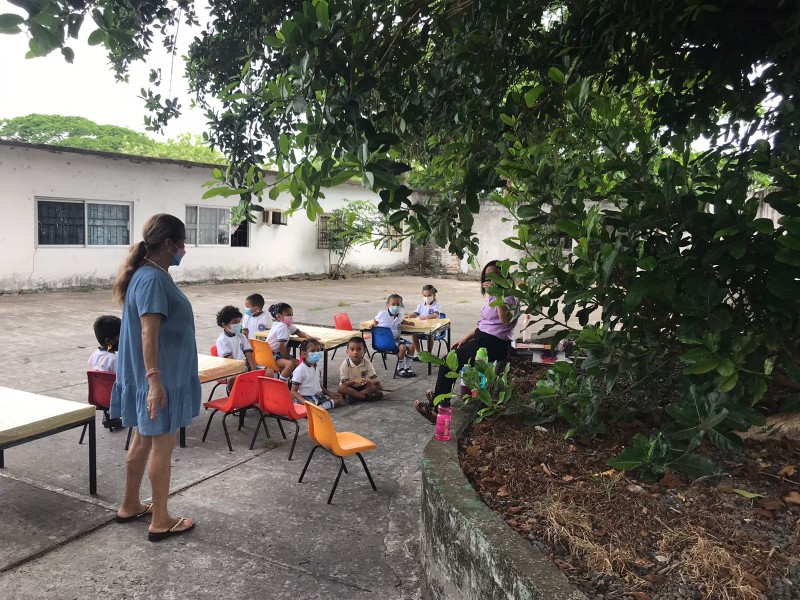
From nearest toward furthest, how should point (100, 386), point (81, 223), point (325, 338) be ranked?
point (100, 386)
point (325, 338)
point (81, 223)

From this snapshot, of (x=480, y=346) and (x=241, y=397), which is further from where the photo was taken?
(x=480, y=346)

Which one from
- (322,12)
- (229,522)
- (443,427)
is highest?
(322,12)

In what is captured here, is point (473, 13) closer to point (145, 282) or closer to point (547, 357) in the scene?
point (145, 282)

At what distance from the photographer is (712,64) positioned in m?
3.60

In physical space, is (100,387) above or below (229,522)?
above

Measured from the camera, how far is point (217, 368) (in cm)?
504

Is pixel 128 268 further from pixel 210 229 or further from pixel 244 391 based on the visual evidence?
pixel 210 229

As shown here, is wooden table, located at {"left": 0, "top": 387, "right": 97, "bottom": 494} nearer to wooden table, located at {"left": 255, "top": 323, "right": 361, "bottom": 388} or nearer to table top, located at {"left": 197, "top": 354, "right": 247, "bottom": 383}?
table top, located at {"left": 197, "top": 354, "right": 247, "bottom": 383}

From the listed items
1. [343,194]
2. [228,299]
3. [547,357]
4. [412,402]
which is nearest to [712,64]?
[547,357]

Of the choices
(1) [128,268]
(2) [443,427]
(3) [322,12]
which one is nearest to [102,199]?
(1) [128,268]

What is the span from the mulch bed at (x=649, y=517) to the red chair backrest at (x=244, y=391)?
210 cm

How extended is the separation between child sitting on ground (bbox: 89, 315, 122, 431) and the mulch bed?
10.1 feet

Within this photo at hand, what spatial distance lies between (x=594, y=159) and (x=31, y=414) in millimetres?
3824

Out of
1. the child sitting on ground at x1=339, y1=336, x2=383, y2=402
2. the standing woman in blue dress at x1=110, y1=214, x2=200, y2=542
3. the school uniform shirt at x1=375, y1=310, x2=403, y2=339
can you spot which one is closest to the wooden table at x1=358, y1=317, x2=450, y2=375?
the school uniform shirt at x1=375, y1=310, x2=403, y2=339
